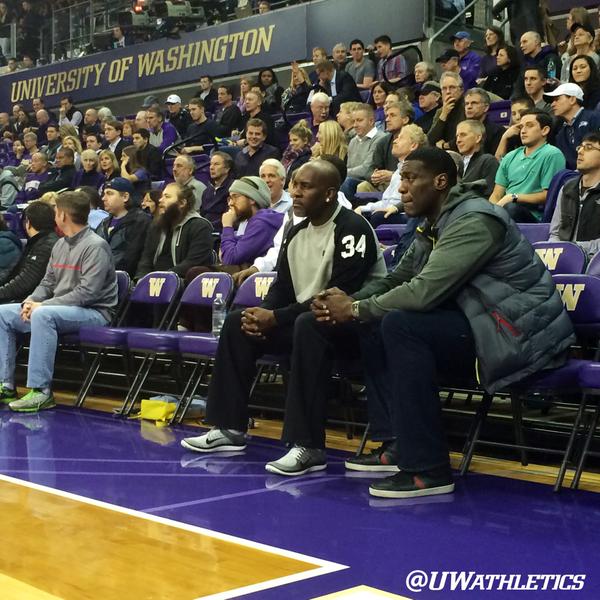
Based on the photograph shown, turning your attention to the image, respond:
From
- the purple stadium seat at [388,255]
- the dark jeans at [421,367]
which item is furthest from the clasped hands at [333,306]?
the purple stadium seat at [388,255]

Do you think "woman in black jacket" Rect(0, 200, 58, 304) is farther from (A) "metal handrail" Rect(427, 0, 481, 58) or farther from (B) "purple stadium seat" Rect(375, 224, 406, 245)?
(A) "metal handrail" Rect(427, 0, 481, 58)

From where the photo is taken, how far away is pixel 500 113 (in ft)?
29.4

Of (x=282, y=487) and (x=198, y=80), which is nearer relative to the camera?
(x=282, y=487)

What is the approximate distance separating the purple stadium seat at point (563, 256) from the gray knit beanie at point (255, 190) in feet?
7.49

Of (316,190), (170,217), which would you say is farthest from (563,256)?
(170,217)

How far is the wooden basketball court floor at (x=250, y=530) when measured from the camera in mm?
2604

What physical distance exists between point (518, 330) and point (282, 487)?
45.0 inches

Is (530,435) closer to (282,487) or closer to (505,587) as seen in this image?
(282,487)

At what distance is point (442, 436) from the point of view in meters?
3.74

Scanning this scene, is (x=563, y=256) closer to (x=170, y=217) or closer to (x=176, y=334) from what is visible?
(x=176, y=334)

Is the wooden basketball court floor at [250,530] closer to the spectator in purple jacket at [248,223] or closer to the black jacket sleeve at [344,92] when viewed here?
the spectator in purple jacket at [248,223]

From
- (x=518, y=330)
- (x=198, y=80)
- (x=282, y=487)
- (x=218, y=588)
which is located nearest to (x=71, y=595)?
(x=218, y=588)

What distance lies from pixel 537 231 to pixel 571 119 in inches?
60.2

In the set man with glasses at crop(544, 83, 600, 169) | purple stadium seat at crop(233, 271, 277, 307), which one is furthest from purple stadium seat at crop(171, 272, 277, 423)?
man with glasses at crop(544, 83, 600, 169)
